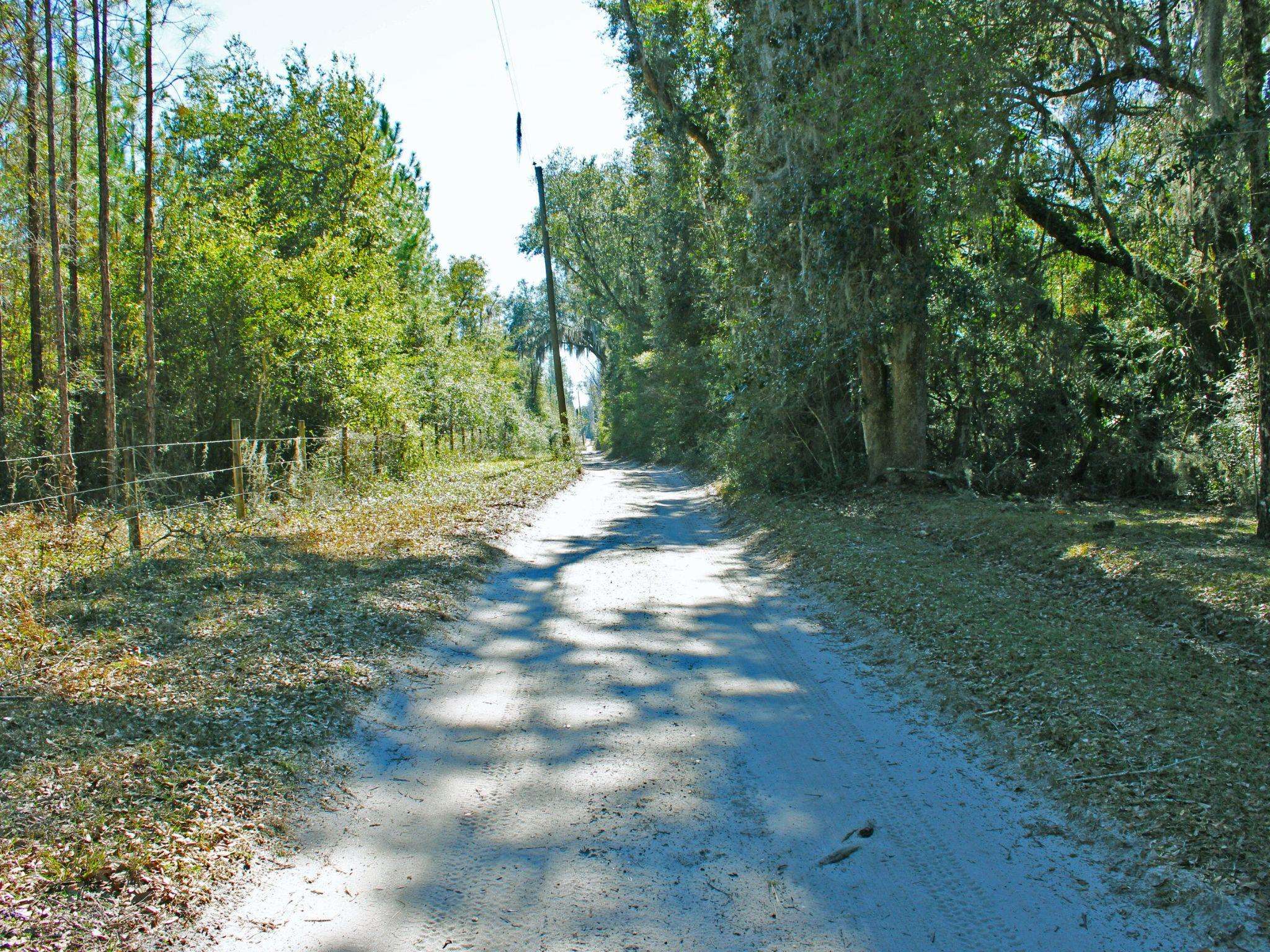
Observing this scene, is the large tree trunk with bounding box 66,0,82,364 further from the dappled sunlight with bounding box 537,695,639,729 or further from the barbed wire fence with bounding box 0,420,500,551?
the dappled sunlight with bounding box 537,695,639,729

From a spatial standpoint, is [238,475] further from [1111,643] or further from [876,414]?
[1111,643]

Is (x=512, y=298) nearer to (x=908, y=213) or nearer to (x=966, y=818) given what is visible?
(x=908, y=213)

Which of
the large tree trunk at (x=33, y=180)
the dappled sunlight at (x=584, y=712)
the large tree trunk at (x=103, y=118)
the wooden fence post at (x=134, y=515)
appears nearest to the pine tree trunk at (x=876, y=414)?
the dappled sunlight at (x=584, y=712)

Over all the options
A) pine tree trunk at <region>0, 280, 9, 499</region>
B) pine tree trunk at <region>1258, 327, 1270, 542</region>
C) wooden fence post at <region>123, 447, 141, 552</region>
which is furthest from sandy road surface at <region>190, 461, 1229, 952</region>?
pine tree trunk at <region>0, 280, 9, 499</region>

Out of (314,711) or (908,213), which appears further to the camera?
(908,213)

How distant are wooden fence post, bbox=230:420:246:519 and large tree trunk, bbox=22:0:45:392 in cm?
459

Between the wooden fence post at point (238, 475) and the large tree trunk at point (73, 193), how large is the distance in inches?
196

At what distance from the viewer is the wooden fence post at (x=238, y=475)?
11789 millimetres

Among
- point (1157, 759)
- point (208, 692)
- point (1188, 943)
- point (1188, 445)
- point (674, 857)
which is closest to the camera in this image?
point (1188, 943)

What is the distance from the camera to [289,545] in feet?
33.3

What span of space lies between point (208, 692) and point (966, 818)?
13.6ft

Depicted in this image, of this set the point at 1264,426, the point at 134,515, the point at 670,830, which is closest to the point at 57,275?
the point at 134,515

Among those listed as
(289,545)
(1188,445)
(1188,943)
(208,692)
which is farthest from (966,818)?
(1188,445)

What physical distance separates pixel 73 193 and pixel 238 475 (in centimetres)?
668
